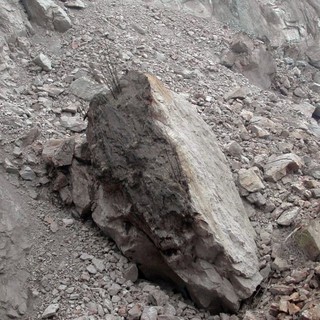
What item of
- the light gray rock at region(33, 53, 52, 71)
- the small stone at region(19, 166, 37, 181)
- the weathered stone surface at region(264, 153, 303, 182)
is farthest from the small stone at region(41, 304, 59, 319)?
the light gray rock at region(33, 53, 52, 71)

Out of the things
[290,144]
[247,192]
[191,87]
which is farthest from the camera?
[191,87]

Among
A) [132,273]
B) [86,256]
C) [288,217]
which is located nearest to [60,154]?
[86,256]

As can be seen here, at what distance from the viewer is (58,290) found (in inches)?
198

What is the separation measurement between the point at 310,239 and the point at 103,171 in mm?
2116

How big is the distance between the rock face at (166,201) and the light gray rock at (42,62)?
85.0 inches

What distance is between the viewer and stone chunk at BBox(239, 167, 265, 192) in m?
6.01

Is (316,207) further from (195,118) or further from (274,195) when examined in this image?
(195,118)

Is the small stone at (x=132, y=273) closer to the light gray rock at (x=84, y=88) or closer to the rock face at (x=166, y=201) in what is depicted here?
the rock face at (x=166, y=201)

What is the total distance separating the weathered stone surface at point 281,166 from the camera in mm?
6254

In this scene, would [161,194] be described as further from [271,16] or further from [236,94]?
[271,16]

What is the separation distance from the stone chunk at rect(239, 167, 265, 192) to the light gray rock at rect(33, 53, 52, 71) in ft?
10.2

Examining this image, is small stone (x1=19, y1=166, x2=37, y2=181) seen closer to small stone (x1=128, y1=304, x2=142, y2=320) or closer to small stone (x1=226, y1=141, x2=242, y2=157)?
small stone (x1=128, y1=304, x2=142, y2=320)

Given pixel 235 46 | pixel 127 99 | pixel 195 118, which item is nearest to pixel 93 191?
pixel 127 99

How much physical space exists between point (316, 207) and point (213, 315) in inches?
64.3
